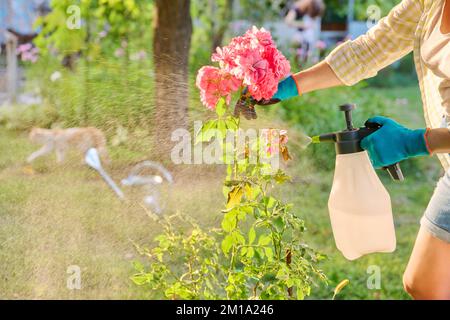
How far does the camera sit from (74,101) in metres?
3.39

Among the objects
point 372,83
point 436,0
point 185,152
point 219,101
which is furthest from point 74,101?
point 372,83

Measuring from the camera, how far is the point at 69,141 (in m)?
3.61

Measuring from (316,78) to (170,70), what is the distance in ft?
3.47

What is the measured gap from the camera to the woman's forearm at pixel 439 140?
217cm

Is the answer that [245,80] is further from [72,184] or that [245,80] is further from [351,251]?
[72,184]

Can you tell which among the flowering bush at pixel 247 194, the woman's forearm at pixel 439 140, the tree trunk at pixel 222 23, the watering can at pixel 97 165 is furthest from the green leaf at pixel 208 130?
the tree trunk at pixel 222 23

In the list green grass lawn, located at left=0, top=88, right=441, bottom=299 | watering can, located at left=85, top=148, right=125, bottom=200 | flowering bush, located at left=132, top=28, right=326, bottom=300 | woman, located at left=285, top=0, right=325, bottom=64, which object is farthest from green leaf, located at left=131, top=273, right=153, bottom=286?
woman, located at left=285, top=0, right=325, bottom=64

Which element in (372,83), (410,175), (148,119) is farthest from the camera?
(372,83)

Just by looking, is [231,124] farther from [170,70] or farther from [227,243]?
[170,70]

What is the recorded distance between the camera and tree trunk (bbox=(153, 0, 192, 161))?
2941mm

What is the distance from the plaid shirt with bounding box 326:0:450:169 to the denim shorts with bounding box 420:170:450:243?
0.45ft

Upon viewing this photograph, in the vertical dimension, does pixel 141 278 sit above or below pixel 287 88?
below

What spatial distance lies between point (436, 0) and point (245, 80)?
0.56 metres

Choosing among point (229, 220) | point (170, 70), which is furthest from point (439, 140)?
point (170, 70)
